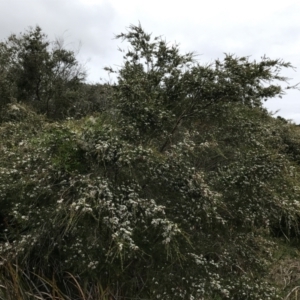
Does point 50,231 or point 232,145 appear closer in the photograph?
point 50,231

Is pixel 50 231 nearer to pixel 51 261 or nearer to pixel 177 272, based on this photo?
pixel 51 261

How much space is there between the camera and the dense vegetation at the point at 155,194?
3.77 metres

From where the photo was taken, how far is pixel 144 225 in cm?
380

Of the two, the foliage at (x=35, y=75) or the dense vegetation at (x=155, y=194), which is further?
the foliage at (x=35, y=75)

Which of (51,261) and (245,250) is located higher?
(245,250)

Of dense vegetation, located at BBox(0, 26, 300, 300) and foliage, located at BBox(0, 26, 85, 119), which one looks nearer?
dense vegetation, located at BBox(0, 26, 300, 300)

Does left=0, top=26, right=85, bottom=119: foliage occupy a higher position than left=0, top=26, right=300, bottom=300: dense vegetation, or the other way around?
left=0, top=26, right=85, bottom=119: foliage

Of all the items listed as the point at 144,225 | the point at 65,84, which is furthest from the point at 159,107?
the point at 65,84

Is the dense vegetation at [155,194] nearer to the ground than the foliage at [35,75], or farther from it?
nearer to the ground

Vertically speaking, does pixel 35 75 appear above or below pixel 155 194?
above

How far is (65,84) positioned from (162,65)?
10.1 meters

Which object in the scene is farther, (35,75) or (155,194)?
(35,75)

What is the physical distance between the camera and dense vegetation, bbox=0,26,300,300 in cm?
377

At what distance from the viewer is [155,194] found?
416 cm
